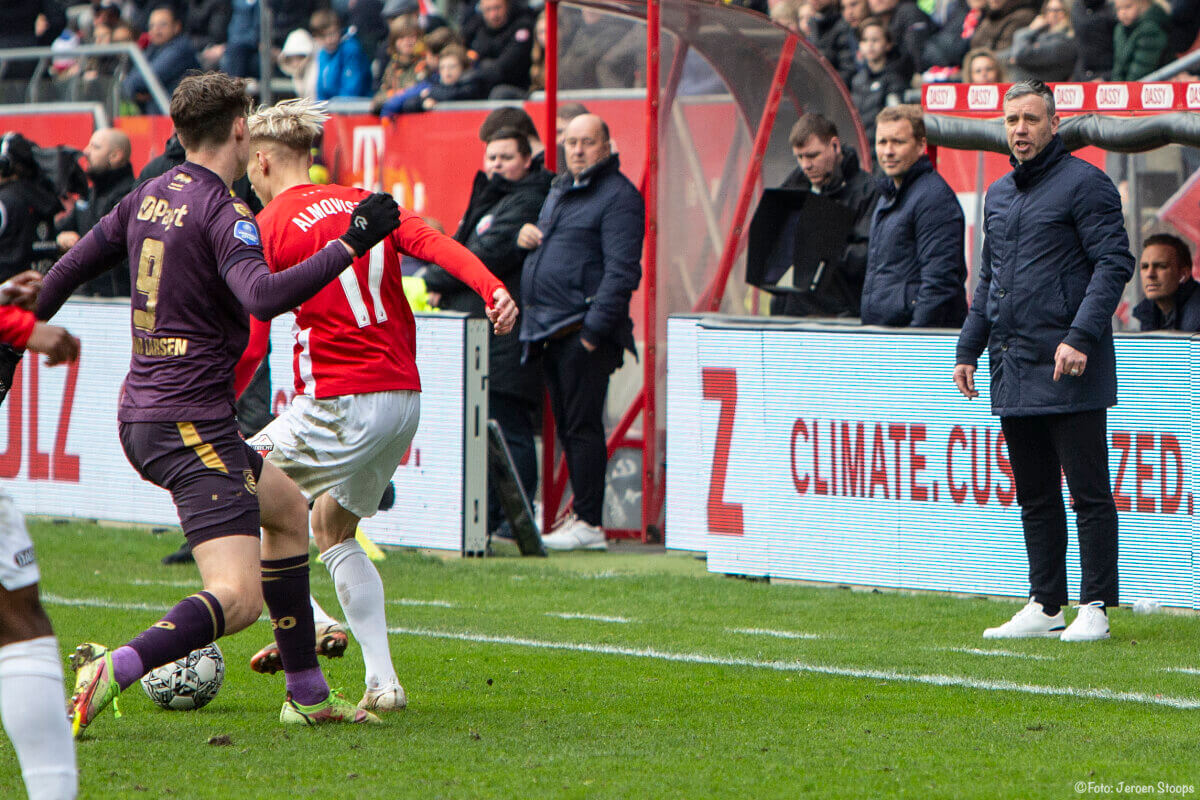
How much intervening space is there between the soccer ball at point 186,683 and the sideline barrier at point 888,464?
399 cm

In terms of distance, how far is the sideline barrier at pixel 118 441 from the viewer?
34.7ft

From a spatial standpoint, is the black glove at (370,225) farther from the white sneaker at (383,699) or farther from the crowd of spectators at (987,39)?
the crowd of spectators at (987,39)

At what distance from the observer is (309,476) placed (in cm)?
616

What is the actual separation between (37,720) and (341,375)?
2.35 metres

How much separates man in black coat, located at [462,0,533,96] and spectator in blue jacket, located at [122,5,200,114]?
392cm

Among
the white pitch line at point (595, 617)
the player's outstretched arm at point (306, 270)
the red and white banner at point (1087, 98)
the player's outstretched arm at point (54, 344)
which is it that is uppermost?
the red and white banner at point (1087, 98)

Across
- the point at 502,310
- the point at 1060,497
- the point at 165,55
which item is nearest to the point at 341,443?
the point at 502,310

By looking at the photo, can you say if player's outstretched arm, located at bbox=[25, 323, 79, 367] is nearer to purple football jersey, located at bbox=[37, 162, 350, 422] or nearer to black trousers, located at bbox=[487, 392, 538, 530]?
purple football jersey, located at bbox=[37, 162, 350, 422]

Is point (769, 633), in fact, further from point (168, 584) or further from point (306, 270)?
point (306, 270)

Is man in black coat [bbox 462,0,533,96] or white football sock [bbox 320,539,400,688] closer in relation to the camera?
white football sock [bbox 320,539,400,688]

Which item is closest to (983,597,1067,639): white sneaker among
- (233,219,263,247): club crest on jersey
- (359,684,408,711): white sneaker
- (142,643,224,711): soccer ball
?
(359,684,408,711): white sneaker

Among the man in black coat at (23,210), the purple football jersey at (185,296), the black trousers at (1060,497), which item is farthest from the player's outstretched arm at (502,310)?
the man in black coat at (23,210)

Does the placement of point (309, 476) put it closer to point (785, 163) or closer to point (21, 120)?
point (785, 163)

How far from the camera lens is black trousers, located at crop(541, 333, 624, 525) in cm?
1081
